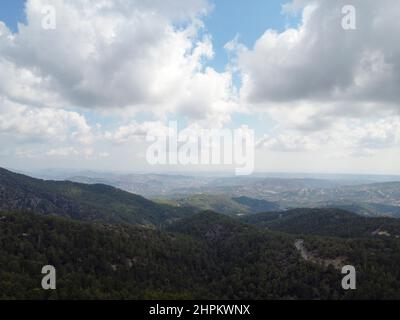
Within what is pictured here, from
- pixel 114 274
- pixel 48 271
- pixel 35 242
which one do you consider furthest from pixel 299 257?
pixel 35 242

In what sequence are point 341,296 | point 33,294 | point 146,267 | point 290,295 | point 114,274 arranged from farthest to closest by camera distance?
1. point 146,267
2. point 114,274
3. point 290,295
4. point 341,296
5. point 33,294

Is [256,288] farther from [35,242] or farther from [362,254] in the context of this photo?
[35,242]

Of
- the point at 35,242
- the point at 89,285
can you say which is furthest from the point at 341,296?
the point at 35,242

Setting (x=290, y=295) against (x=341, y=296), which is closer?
(x=341, y=296)
